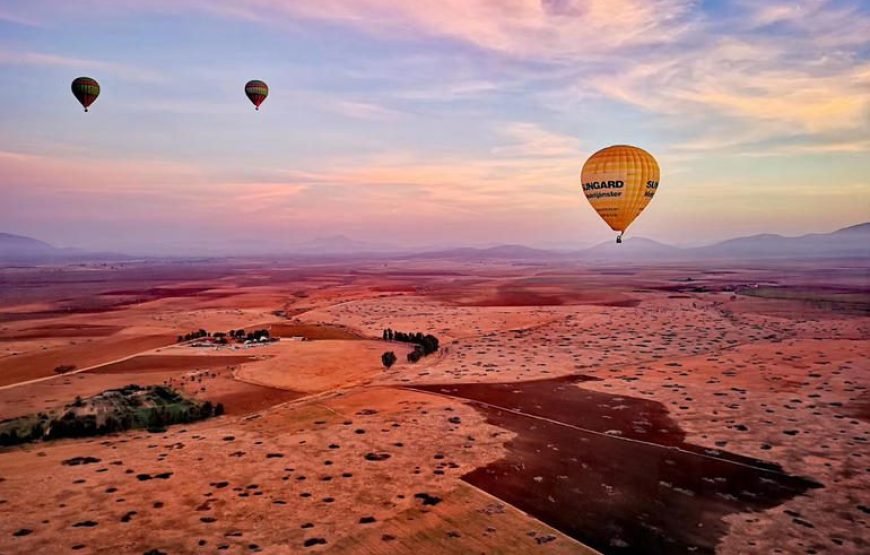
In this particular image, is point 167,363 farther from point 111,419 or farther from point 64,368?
point 111,419

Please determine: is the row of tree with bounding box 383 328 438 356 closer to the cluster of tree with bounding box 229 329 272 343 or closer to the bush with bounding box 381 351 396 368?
the bush with bounding box 381 351 396 368

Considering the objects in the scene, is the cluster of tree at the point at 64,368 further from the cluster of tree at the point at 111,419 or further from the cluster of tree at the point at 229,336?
the cluster of tree at the point at 111,419

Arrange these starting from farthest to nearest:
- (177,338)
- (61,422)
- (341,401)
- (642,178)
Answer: (177,338) < (642,178) < (341,401) < (61,422)

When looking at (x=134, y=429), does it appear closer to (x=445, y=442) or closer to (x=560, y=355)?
(x=445, y=442)

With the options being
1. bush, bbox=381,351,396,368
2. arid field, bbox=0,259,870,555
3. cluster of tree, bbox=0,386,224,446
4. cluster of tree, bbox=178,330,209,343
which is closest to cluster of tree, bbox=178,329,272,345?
cluster of tree, bbox=178,330,209,343

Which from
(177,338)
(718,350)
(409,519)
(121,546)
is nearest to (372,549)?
(409,519)

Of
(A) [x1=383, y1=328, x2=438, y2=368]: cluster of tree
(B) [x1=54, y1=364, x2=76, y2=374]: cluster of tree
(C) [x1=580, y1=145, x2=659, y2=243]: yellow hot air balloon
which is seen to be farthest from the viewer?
(A) [x1=383, y1=328, x2=438, y2=368]: cluster of tree

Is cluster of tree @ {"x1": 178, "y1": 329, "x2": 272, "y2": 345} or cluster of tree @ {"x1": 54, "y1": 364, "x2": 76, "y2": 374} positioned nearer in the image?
cluster of tree @ {"x1": 54, "y1": 364, "x2": 76, "y2": 374}
